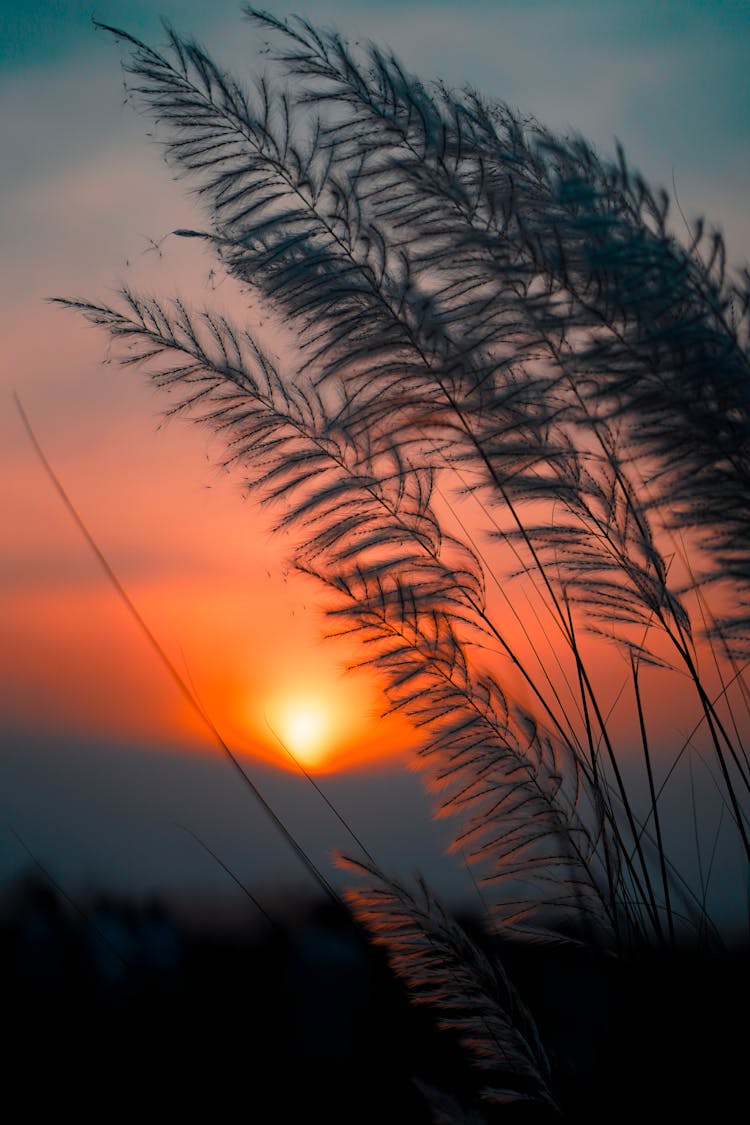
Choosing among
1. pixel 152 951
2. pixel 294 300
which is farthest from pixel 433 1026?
pixel 294 300

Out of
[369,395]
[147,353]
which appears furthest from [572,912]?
[147,353]

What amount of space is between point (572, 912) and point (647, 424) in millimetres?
923

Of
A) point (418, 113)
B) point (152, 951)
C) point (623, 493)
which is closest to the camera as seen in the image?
point (418, 113)

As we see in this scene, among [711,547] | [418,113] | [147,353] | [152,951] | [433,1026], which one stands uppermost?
[418,113]

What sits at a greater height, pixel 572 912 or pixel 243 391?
pixel 243 391

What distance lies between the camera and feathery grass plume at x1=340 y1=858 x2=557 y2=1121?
1367 millimetres

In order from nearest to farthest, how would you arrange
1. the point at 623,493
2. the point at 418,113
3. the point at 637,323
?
the point at 637,323, the point at 418,113, the point at 623,493

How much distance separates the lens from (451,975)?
139cm

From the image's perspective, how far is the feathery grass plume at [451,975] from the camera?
1367 millimetres

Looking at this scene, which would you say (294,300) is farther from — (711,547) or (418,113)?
(711,547)

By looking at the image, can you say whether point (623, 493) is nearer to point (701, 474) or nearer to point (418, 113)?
point (701, 474)

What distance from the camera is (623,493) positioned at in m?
1.74

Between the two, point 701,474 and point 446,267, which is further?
point 446,267

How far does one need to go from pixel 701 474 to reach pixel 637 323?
304 millimetres
